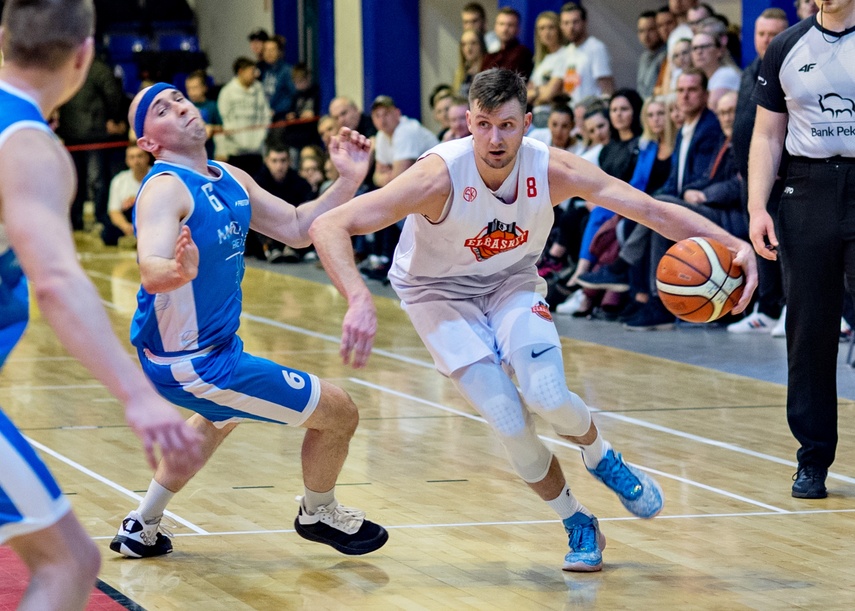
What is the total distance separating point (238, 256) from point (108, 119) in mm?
15052

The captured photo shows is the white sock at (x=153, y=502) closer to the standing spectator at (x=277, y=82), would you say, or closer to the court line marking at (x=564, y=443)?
the court line marking at (x=564, y=443)

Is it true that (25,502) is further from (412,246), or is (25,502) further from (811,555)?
(811,555)

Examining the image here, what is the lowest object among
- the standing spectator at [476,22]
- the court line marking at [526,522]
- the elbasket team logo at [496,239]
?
the court line marking at [526,522]

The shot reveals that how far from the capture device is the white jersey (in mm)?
4875

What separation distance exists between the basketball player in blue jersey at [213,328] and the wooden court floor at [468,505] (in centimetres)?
15

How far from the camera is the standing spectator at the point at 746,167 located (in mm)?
8312

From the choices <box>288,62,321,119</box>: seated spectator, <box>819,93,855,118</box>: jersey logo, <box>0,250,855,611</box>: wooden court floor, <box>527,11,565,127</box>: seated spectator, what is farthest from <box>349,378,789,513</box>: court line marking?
<box>288,62,321,119</box>: seated spectator

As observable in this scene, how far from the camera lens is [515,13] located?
14078 mm

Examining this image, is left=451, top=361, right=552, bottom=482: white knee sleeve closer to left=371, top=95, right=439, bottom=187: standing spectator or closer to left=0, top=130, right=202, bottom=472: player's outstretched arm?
left=0, top=130, right=202, bottom=472: player's outstretched arm

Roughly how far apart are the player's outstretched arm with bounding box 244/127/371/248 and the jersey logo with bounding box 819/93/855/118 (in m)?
1.89

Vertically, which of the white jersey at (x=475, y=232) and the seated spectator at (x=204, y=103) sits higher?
the white jersey at (x=475, y=232)

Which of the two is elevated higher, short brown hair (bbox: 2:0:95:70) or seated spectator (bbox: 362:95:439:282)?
short brown hair (bbox: 2:0:95:70)

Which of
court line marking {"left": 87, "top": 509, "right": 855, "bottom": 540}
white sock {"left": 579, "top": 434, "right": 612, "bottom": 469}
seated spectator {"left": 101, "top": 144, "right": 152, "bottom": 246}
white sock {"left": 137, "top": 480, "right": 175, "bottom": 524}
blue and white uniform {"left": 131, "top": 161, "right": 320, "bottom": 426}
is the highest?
blue and white uniform {"left": 131, "top": 161, "right": 320, "bottom": 426}

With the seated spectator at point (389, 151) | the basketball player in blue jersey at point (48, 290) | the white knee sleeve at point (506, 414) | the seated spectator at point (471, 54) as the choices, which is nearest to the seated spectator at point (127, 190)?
the seated spectator at point (389, 151)
